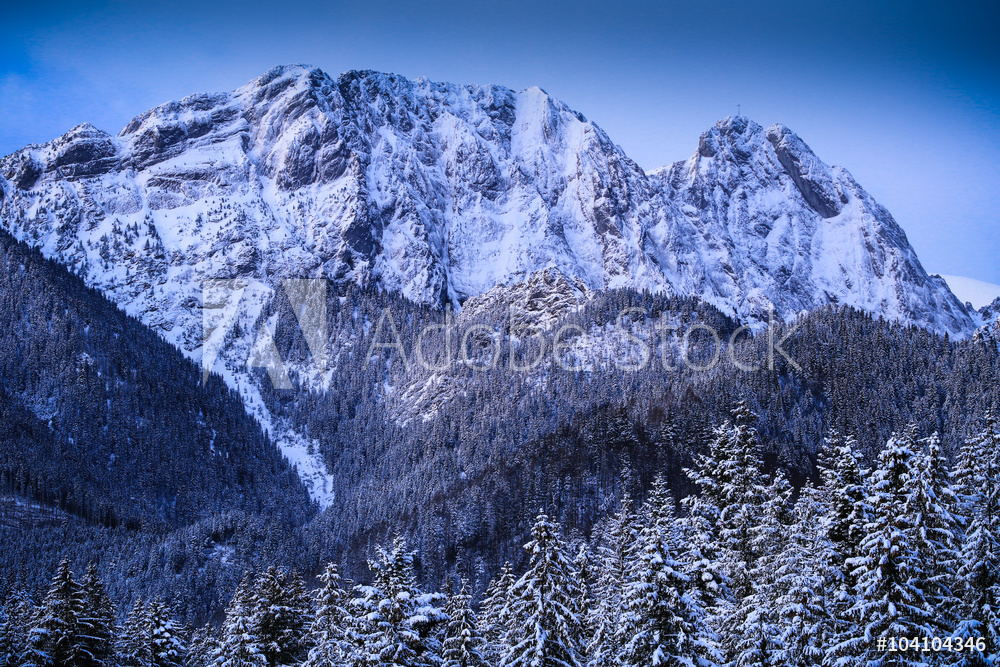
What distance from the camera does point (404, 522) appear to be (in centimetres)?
16412

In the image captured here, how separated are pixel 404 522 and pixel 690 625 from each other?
141 m

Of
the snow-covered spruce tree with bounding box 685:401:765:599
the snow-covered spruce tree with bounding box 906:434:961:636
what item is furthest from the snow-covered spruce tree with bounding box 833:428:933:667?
the snow-covered spruce tree with bounding box 685:401:765:599

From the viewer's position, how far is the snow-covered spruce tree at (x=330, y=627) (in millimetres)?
40906

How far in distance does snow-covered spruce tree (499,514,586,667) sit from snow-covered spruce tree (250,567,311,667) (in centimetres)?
1977

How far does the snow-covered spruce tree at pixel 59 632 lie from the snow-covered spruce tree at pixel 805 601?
40735mm

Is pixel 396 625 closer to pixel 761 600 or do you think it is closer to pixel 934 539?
pixel 761 600

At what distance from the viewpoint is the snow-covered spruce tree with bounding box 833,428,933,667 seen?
27.1 meters

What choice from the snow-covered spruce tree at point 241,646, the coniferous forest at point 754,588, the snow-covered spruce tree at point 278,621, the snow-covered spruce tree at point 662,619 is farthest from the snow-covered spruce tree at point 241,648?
the snow-covered spruce tree at point 662,619

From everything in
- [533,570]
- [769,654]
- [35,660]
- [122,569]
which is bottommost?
[122,569]

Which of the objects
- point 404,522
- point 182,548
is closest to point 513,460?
point 404,522

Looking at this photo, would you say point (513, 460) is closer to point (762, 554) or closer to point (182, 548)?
point (182, 548)

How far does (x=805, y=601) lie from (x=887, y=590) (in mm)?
3710

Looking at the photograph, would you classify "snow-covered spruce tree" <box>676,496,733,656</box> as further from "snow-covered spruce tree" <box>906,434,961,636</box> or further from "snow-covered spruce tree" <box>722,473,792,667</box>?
"snow-covered spruce tree" <box>906,434,961,636</box>

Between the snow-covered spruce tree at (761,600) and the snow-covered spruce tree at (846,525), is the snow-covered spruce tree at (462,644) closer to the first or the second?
the snow-covered spruce tree at (761,600)
